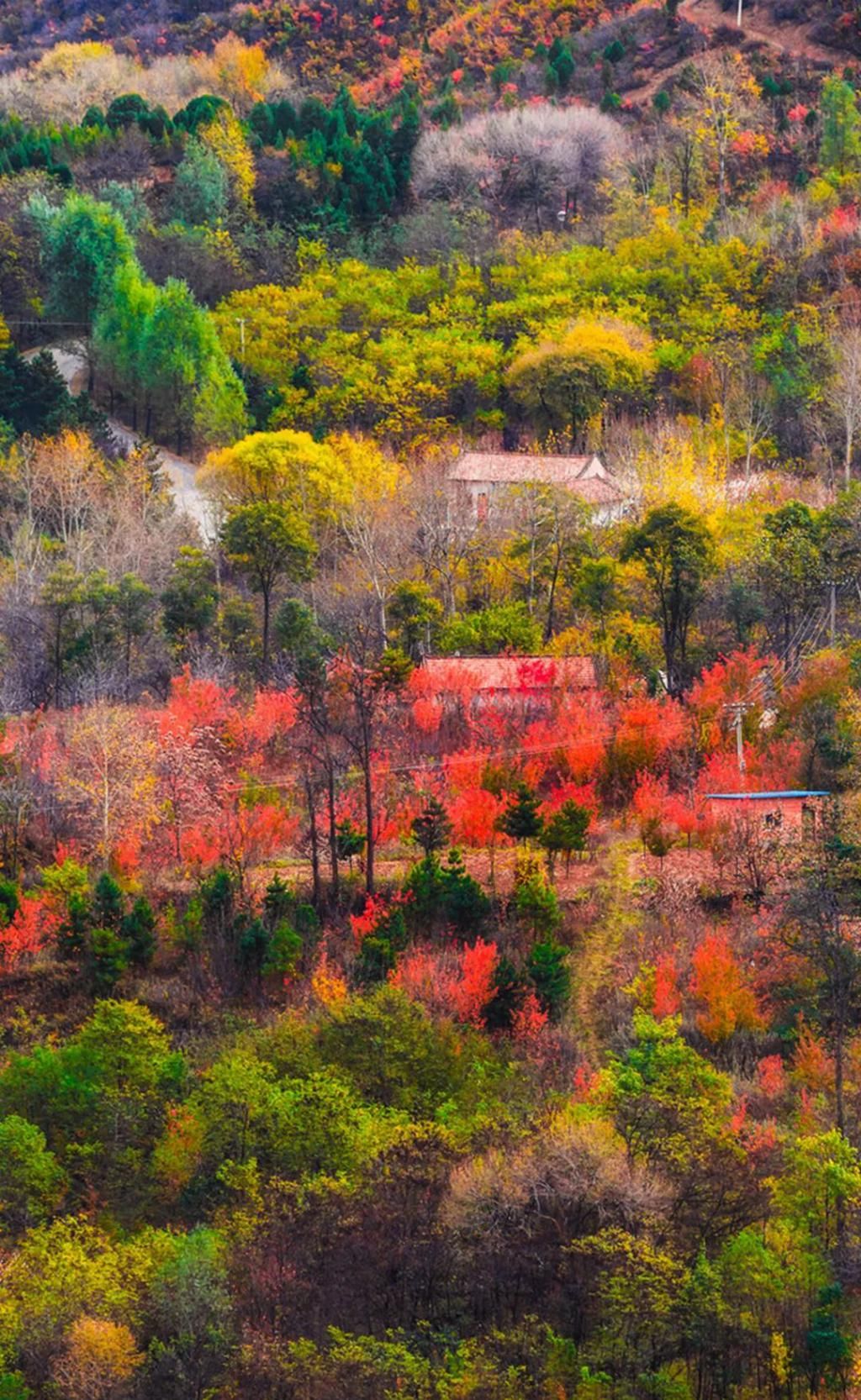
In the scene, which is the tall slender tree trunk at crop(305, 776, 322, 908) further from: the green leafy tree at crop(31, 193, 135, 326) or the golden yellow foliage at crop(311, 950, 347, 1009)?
the green leafy tree at crop(31, 193, 135, 326)

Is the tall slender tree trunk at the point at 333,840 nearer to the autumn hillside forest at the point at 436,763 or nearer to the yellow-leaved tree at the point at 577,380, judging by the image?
the autumn hillside forest at the point at 436,763

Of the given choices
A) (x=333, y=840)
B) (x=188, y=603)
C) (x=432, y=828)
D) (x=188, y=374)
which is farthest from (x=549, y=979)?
(x=188, y=374)

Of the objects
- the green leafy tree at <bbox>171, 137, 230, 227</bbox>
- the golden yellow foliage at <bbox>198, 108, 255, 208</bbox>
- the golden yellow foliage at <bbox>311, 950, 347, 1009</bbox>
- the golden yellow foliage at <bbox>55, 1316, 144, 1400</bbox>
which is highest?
the golden yellow foliage at <bbox>198, 108, 255, 208</bbox>

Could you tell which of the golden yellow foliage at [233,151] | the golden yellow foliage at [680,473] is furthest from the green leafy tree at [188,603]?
the golden yellow foliage at [233,151]

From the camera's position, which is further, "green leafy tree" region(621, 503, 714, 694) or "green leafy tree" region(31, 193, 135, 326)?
"green leafy tree" region(31, 193, 135, 326)

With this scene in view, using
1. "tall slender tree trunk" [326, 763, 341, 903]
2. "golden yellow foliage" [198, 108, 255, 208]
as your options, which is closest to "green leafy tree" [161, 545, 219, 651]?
"tall slender tree trunk" [326, 763, 341, 903]

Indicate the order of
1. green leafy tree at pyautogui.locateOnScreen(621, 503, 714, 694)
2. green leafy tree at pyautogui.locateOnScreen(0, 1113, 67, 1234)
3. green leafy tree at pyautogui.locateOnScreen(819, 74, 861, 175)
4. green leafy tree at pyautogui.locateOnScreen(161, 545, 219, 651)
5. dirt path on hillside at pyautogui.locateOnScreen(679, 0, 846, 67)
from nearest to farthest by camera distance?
green leafy tree at pyautogui.locateOnScreen(0, 1113, 67, 1234)
green leafy tree at pyautogui.locateOnScreen(621, 503, 714, 694)
green leafy tree at pyautogui.locateOnScreen(161, 545, 219, 651)
green leafy tree at pyautogui.locateOnScreen(819, 74, 861, 175)
dirt path on hillside at pyautogui.locateOnScreen(679, 0, 846, 67)

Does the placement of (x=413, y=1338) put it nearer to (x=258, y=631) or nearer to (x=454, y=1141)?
(x=454, y=1141)

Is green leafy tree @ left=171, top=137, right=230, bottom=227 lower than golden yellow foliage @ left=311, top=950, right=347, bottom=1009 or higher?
higher

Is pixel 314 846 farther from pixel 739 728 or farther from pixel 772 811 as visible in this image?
pixel 739 728
